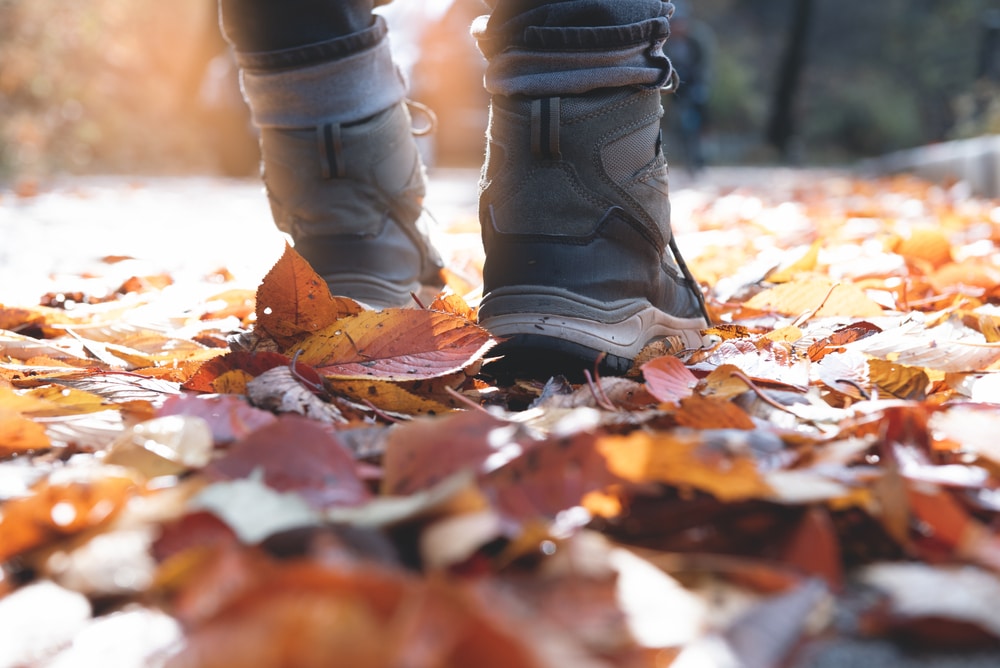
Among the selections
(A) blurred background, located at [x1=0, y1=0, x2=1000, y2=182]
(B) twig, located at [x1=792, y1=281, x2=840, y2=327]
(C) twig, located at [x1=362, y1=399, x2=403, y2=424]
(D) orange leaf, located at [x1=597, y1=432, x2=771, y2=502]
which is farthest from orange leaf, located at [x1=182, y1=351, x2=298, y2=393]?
(A) blurred background, located at [x1=0, y1=0, x2=1000, y2=182]

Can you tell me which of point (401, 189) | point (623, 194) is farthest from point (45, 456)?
point (401, 189)

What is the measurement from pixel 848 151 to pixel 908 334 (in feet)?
69.1

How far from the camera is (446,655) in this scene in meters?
0.56

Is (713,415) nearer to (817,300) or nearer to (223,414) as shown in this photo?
(223,414)

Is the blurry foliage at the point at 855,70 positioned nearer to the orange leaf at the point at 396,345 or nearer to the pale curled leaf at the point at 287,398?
the orange leaf at the point at 396,345

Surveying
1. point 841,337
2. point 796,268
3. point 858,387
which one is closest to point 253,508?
point 858,387

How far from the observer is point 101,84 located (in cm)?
1408

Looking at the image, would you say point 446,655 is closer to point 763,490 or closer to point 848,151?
point 763,490

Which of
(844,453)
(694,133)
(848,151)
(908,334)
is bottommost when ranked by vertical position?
(848,151)

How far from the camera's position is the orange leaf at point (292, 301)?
134 centimetres

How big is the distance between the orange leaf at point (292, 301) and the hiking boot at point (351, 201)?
1.32 ft

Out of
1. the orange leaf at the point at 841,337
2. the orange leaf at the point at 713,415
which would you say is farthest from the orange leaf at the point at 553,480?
the orange leaf at the point at 841,337

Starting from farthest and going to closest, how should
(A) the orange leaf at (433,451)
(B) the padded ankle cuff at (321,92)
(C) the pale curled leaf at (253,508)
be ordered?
(B) the padded ankle cuff at (321,92) → (A) the orange leaf at (433,451) → (C) the pale curled leaf at (253,508)

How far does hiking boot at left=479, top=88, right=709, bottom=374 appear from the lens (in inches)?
55.1
